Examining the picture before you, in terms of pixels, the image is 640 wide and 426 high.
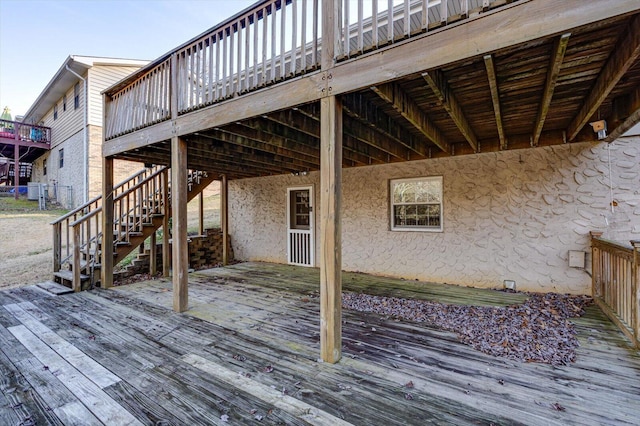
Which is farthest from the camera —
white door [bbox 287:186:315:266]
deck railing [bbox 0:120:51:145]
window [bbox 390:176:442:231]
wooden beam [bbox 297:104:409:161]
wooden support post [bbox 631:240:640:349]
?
deck railing [bbox 0:120:51:145]

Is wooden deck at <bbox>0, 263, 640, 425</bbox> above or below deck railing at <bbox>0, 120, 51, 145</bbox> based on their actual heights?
below

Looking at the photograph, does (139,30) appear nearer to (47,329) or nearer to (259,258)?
(259,258)

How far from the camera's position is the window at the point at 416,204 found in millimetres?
5621

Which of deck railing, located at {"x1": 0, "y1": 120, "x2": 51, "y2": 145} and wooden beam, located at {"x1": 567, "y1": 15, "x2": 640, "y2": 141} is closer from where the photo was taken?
wooden beam, located at {"x1": 567, "y1": 15, "x2": 640, "y2": 141}

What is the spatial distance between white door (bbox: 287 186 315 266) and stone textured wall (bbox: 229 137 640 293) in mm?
987

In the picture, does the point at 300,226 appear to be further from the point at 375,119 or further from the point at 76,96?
the point at 76,96

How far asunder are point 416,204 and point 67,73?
13399 mm

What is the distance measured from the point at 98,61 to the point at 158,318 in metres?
11.3

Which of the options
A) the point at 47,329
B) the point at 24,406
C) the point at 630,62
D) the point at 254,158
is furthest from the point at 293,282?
the point at 630,62

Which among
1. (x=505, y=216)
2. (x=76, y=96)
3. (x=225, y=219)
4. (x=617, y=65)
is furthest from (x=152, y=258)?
(x=76, y=96)

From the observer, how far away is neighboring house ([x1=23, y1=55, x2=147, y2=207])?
10711mm

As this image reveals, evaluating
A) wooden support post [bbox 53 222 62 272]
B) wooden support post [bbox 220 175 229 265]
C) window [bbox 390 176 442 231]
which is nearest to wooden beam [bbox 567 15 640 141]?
window [bbox 390 176 442 231]

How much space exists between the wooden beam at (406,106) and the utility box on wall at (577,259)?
2.69 metres

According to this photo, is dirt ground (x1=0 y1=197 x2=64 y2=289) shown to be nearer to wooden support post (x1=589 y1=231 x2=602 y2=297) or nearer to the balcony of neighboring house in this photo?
the balcony of neighboring house
